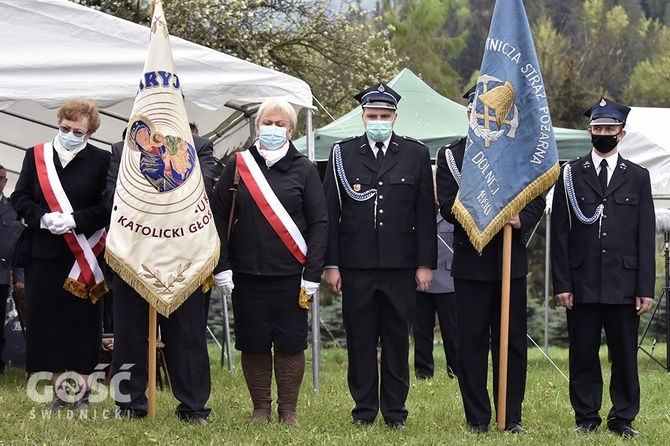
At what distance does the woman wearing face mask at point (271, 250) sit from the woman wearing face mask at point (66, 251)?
101cm

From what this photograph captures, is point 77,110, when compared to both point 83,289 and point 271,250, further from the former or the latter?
point 271,250

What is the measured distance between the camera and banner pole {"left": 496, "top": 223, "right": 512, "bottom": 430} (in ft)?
21.1

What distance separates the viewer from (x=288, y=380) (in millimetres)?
6762

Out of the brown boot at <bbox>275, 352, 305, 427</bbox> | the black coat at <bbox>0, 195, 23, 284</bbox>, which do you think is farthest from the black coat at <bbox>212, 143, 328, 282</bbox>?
the black coat at <bbox>0, 195, 23, 284</bbox>

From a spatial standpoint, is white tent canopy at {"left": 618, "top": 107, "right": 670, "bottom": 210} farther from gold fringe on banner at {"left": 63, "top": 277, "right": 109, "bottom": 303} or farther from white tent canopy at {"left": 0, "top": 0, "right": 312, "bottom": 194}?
gold fringe on banner at {"left": 63, "top": 277, "right": 109, "bottom": 303}

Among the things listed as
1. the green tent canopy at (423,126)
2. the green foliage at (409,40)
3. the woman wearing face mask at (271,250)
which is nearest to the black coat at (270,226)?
the woman wearing face mask at (271,250)

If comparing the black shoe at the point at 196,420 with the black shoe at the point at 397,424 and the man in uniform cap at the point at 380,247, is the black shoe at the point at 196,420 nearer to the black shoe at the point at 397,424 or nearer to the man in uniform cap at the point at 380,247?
the man in uniform cap at the point at 380,247

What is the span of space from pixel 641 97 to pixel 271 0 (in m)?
28.8

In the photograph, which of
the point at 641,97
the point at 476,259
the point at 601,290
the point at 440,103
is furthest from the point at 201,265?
the point at 641,97

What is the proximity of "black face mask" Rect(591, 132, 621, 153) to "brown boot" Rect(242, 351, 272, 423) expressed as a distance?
254cm

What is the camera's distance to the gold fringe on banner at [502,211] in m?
6.50

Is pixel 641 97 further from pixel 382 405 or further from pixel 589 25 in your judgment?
Result: pixel 382 405

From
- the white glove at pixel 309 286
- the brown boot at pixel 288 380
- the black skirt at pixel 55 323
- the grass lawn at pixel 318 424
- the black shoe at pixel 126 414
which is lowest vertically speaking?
the grass lawn at pixel 318 424

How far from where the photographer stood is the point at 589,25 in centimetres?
5250
